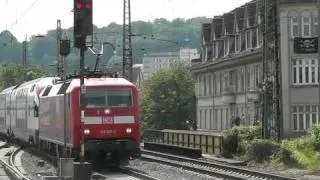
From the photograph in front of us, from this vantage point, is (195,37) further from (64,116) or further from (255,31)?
(64,116)

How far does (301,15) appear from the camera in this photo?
5250 cm

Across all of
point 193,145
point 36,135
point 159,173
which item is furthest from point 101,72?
point 193,145

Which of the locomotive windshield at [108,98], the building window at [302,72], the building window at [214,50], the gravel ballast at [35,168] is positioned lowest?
the gravel ballast at [35,168]

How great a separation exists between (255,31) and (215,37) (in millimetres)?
12263

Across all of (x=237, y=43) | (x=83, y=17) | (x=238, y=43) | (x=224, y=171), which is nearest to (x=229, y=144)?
(x=224, y=171)

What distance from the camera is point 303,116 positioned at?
5138cm

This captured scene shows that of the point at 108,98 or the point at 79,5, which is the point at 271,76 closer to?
the point at 108,98

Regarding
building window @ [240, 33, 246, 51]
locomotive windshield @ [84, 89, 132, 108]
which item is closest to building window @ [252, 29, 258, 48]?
building window @ [240, 33, 246, 51]

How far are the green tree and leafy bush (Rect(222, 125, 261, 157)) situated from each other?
1889 inches

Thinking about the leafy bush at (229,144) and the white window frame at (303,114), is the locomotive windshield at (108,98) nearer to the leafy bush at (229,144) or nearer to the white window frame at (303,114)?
the leafy bush at (229,144)

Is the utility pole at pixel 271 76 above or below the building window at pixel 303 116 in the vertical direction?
above

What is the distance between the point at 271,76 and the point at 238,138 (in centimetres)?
434

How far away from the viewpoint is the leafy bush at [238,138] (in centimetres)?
3241

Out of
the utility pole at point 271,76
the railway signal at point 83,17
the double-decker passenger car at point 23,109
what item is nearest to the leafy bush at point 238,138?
the utility pole at point 271,76
